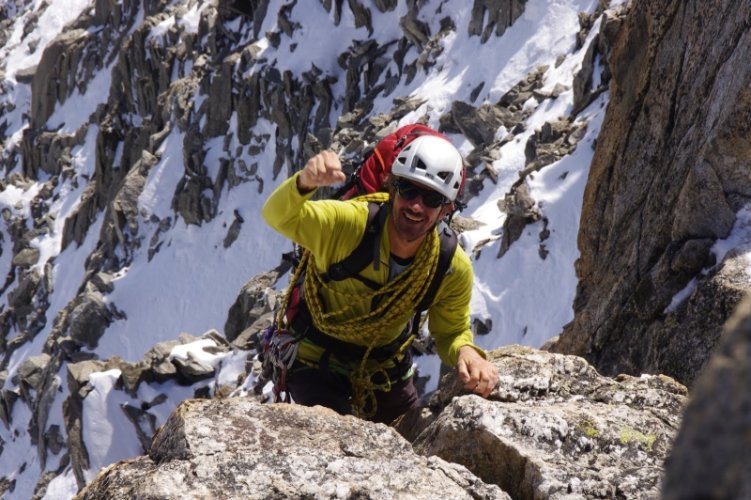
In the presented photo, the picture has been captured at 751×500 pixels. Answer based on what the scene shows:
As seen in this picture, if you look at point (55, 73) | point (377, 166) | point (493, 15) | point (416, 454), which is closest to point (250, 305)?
point (493, 15)

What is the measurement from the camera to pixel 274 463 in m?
3.58

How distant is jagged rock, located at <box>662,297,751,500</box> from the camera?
116 cm

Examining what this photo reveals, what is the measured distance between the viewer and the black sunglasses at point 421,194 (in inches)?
208

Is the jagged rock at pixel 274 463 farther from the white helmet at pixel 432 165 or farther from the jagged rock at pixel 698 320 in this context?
the jagged rock at pixel 698 320

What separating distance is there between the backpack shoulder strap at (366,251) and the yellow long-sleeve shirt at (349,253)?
Answer: 0.11ft

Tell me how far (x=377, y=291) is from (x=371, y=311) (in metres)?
0.22

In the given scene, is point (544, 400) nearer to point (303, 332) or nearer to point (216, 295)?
point (303, 332)

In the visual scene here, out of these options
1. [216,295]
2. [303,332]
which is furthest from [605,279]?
[216,295]

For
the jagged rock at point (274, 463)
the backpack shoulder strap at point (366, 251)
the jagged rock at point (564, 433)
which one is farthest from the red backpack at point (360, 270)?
the jagged rock at point (274, 463)

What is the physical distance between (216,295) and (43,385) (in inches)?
365

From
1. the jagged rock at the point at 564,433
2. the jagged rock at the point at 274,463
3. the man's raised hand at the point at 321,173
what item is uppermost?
the man's raised hand at the point at 321,173

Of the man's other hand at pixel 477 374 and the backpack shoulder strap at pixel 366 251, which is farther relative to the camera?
the backpack shoulder strap at pixel 366 251

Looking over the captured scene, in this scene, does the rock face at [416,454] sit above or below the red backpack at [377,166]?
below

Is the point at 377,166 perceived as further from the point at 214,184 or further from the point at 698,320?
the point at 214,184
